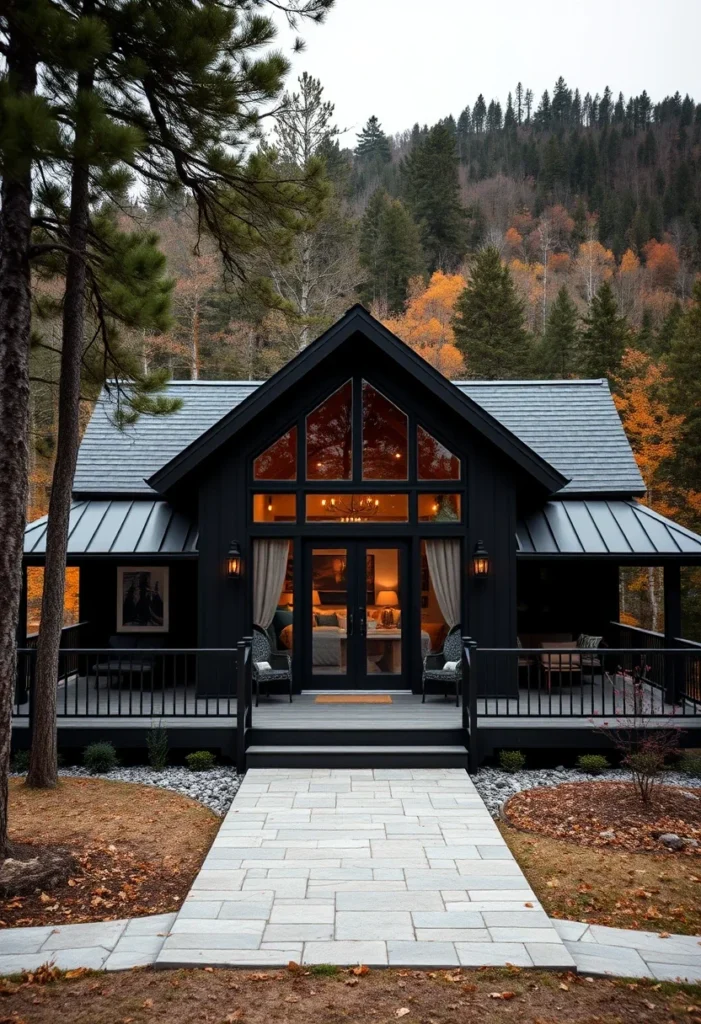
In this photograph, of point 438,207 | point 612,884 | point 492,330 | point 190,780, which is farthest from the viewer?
point 438,207

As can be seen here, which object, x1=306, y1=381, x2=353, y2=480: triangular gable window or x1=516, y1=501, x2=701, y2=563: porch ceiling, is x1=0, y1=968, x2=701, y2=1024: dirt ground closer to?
x1=516, y1=501, x2=701, y2=563: porch ceiling

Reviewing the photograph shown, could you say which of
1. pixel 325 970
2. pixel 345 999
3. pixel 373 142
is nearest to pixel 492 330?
pixel 325 970

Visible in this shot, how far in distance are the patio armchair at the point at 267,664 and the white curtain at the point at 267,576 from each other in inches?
8.8

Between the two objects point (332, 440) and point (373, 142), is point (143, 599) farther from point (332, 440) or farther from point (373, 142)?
point (373, 142)

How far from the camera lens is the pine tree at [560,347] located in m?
31.2

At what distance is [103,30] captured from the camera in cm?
615

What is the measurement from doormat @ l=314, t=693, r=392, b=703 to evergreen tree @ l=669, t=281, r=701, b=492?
1531 cm

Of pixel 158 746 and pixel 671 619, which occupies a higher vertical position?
pixel 671 619

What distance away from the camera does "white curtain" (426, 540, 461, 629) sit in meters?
11.6

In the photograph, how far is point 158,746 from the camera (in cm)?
A: 944

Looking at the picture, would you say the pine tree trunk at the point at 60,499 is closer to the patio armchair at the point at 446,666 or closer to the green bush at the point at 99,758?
the green bush at the point at 99,758

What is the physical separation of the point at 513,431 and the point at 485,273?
18.1m

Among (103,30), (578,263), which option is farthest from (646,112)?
(103,30)

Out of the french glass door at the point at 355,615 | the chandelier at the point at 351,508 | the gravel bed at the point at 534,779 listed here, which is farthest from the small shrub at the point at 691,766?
the chandelier at the point at 351,508
